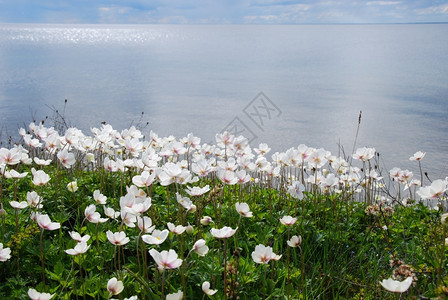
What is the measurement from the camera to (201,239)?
196cm

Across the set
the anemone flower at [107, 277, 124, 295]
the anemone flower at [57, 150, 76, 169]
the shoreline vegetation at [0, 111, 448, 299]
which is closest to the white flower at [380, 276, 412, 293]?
the shoreline vegetation at [0, 111, 448, 299]

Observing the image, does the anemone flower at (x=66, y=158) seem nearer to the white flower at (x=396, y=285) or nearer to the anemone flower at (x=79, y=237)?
the anemone flower at (x=79, y=237)

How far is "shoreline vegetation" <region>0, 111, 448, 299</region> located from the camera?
6.53 ft

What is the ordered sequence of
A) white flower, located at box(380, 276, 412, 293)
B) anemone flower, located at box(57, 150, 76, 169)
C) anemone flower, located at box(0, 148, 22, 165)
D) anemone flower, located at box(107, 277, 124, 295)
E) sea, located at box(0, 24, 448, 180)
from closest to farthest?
white flower, located at box(380, 276, 412, 293), anemone flower, located at box(107, 277, 124, 295), anemone flower, located at box(0, 148, 22, 165), anemone flower, located at box(57, 150, 76, 169), sea, located at box(0, 24, 448, 180)

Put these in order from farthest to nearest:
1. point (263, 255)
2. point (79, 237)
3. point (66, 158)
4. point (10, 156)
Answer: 1. point (66, 158)
2. point (10, 156)
3. point (79, 237)
4. point (263, 255)

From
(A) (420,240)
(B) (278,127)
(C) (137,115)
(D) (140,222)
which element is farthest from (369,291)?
(C) (137,115)

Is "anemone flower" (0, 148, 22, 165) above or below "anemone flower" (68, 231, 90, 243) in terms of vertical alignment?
above

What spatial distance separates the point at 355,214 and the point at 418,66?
14071 millimetres

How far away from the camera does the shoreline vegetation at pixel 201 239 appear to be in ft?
6.53

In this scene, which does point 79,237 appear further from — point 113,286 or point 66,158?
point 66,158

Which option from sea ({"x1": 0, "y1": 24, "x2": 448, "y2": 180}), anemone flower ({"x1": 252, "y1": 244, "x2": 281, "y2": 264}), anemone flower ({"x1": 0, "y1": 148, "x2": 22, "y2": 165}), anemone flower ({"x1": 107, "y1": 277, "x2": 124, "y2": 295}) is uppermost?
anemone flower ({"x1": 0, "y1": 148, "x2": 22, "y2": 165})

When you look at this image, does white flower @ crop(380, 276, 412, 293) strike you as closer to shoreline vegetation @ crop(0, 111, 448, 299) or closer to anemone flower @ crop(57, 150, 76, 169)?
shoreline vegetation @ crop(0, 111, 448, 299)

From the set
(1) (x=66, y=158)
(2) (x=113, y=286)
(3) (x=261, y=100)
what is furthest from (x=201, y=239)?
(3) (x=261, y=100)

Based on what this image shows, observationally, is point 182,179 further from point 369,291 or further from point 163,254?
point 369,291
